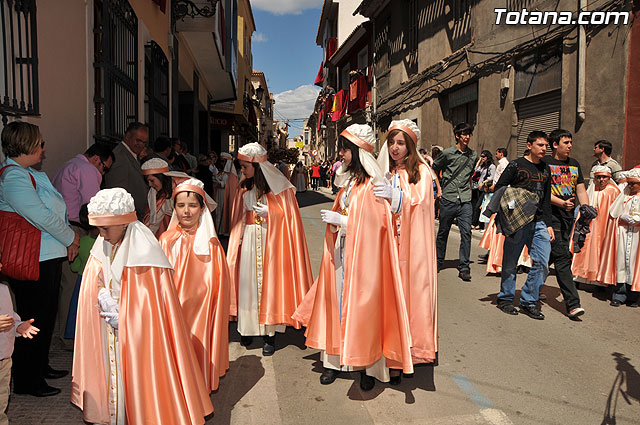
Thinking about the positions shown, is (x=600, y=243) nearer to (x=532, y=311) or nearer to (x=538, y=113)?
(x=532, y=311)

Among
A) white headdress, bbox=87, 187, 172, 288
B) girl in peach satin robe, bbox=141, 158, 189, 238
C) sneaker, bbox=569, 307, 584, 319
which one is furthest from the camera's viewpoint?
sneaker, bbox=569, 307, 584, 319

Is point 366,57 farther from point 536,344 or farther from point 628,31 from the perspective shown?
point 536,344

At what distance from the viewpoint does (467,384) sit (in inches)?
154

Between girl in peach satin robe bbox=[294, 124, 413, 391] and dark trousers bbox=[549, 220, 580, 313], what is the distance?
2.70 m

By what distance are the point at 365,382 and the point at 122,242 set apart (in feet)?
6.74

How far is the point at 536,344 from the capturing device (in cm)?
479

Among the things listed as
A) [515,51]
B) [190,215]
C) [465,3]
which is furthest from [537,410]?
[465,3]

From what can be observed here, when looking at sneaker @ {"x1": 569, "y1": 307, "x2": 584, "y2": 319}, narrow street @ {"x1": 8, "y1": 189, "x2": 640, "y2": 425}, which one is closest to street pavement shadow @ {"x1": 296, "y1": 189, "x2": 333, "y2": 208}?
sneaker @ {"x1": 569, "y1": 307, "x2": 584, "y2": 319}

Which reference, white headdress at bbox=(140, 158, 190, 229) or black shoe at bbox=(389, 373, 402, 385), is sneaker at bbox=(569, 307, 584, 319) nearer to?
black shoe at bbox=(389, 373, 402, 385)

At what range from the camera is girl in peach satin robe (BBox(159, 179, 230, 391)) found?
3.49 m

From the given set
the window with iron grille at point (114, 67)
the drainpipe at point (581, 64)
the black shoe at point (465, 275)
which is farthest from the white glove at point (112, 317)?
the drainpipe at point (581, 64)

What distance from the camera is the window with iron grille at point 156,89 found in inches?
339

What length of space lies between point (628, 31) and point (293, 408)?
9.17 meters

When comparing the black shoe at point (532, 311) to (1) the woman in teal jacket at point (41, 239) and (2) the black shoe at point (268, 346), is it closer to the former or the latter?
(2) the black shoe at point (268, 346)
